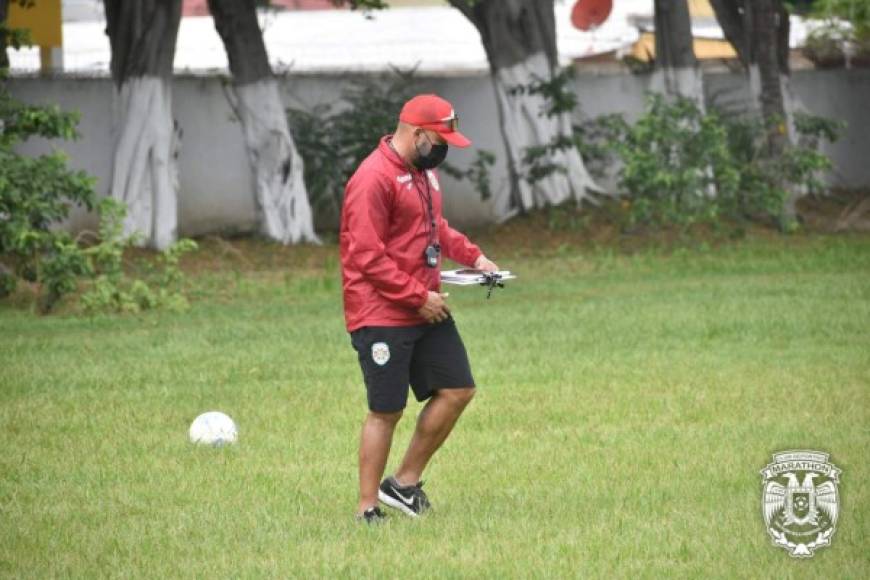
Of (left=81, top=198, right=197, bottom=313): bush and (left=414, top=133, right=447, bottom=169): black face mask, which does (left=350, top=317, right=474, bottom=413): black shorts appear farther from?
(left=81, top=198, right=197, bottom=313): bush

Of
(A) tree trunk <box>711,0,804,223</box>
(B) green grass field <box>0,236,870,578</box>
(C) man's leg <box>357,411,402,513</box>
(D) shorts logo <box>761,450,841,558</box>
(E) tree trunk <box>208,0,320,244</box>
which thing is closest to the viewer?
(D) shorts logo <box>761,450,841,558</box>

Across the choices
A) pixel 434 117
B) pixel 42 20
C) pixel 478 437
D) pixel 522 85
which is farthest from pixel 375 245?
pixel 522 85

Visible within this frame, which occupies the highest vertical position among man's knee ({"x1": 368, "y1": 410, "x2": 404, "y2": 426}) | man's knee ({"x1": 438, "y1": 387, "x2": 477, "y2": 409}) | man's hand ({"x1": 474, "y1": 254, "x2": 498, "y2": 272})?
man's hand ({"x1": 474, "y1": 254, "x2": 498, "y2": 272})

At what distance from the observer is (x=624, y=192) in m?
27.3

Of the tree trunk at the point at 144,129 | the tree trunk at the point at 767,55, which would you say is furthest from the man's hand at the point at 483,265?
the tree trunk at the point at 767,55

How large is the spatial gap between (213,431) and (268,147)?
14.2 meters

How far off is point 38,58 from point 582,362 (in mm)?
18822

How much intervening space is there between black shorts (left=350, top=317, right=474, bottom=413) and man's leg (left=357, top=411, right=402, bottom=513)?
0.07m

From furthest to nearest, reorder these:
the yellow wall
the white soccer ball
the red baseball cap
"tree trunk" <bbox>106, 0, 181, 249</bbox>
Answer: the yellow wall < "tree trunk" <bbox>106, 0, 181, 249</bbox> < the white soccer ball < the red baseball cap

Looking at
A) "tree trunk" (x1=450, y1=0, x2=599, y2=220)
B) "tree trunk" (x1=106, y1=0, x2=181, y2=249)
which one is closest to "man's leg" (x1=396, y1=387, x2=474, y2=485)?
"tree trunk" (x1=106, y1=0, x2=181, y2=249)

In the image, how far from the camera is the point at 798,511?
24.3 ft

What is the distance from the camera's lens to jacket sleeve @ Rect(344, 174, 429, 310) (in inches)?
309

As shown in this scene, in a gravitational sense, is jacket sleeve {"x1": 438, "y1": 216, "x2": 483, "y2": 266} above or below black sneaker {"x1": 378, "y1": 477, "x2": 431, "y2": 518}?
above

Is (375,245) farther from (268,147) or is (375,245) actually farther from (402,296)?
(268,147)
